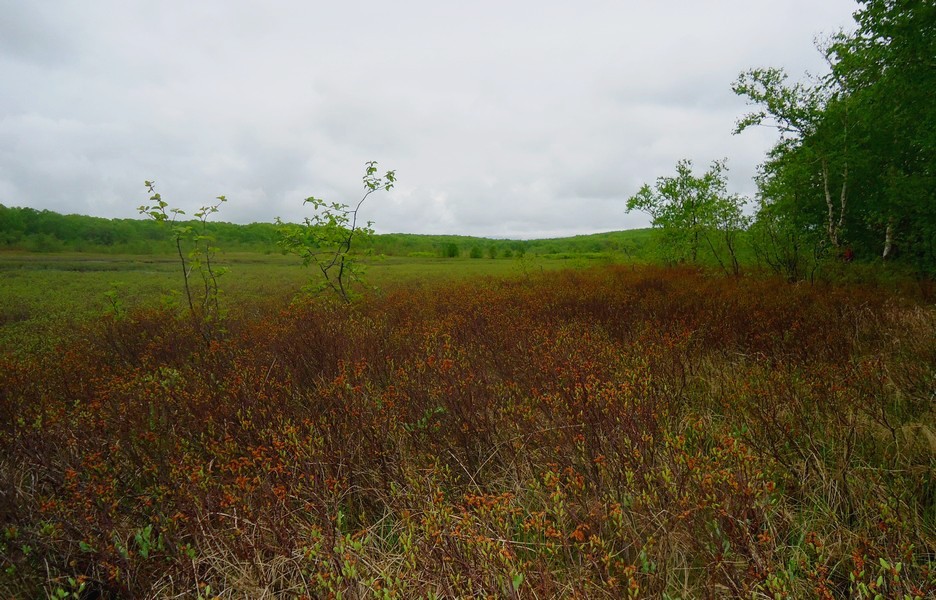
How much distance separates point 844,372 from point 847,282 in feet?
24.2

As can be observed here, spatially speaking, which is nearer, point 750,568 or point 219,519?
point 750,568

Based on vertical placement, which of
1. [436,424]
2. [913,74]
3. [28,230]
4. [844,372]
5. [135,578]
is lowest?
[135,578]

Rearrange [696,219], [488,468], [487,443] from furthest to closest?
[696,219]
[487,443]
[488,468]

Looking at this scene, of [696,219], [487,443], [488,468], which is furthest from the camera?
[696,219]

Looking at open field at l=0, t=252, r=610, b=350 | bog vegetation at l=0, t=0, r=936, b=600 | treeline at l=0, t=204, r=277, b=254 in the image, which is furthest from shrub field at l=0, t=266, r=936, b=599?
treeline at l=0, t=204, r=277, b=254

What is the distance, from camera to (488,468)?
2.69 meters

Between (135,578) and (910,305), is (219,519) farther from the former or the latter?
(910,305)

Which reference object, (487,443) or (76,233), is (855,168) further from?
(76,233)

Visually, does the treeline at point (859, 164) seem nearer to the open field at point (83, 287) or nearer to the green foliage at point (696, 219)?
the green foliage at point (696, 219)

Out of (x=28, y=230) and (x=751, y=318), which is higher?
(x=28, y=230)

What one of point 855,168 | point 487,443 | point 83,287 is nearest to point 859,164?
point 855,168

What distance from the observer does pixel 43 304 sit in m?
8.61

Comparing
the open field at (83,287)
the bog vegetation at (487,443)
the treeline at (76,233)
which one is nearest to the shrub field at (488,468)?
the bog vegetation at (487,443)

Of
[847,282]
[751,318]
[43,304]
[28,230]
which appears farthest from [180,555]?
[28,230]
